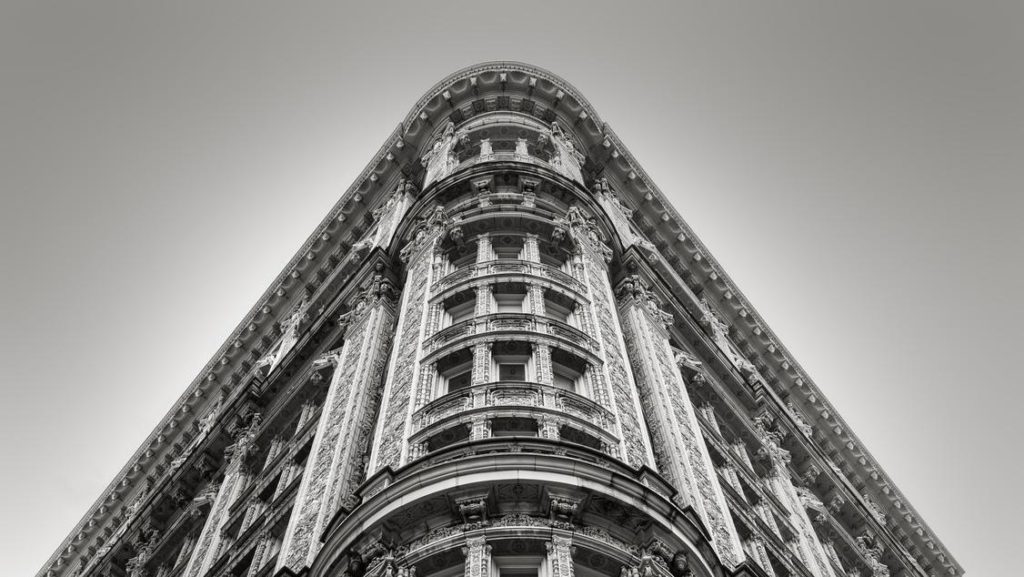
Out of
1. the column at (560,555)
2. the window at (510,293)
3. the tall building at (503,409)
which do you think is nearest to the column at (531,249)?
the tall building at (503,409)

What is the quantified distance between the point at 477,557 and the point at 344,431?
10.9 meters

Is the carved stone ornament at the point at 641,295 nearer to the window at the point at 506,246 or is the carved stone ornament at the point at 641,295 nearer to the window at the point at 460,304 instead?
the window at the point at 506,246

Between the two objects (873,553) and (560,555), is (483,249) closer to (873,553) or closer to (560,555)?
(560,555)

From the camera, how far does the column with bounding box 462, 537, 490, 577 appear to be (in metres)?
19.8

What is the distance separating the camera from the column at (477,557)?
19766 millimetres

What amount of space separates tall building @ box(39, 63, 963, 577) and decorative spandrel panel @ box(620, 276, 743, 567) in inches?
5.3

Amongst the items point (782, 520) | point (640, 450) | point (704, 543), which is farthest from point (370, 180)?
point (704, 543)

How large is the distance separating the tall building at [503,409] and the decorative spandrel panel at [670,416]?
13cm

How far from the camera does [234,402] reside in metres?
46.6

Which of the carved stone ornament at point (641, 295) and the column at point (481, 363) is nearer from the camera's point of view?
the column at point (481, 363)

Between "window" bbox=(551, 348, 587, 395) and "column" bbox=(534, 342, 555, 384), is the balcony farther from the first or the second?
"window" bbox=(551, 348, 587, 395)

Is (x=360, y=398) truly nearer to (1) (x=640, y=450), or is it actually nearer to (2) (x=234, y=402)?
(1) (x=640, y=450)

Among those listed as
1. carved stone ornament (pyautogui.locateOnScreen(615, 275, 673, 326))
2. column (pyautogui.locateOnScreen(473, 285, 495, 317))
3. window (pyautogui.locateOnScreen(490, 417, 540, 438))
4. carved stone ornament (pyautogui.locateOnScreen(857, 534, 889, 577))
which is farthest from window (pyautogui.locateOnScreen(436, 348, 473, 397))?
carved stone ornament (pyautogui.locateOnScreen(857, 534, 889, 577))

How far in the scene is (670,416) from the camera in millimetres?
31297
